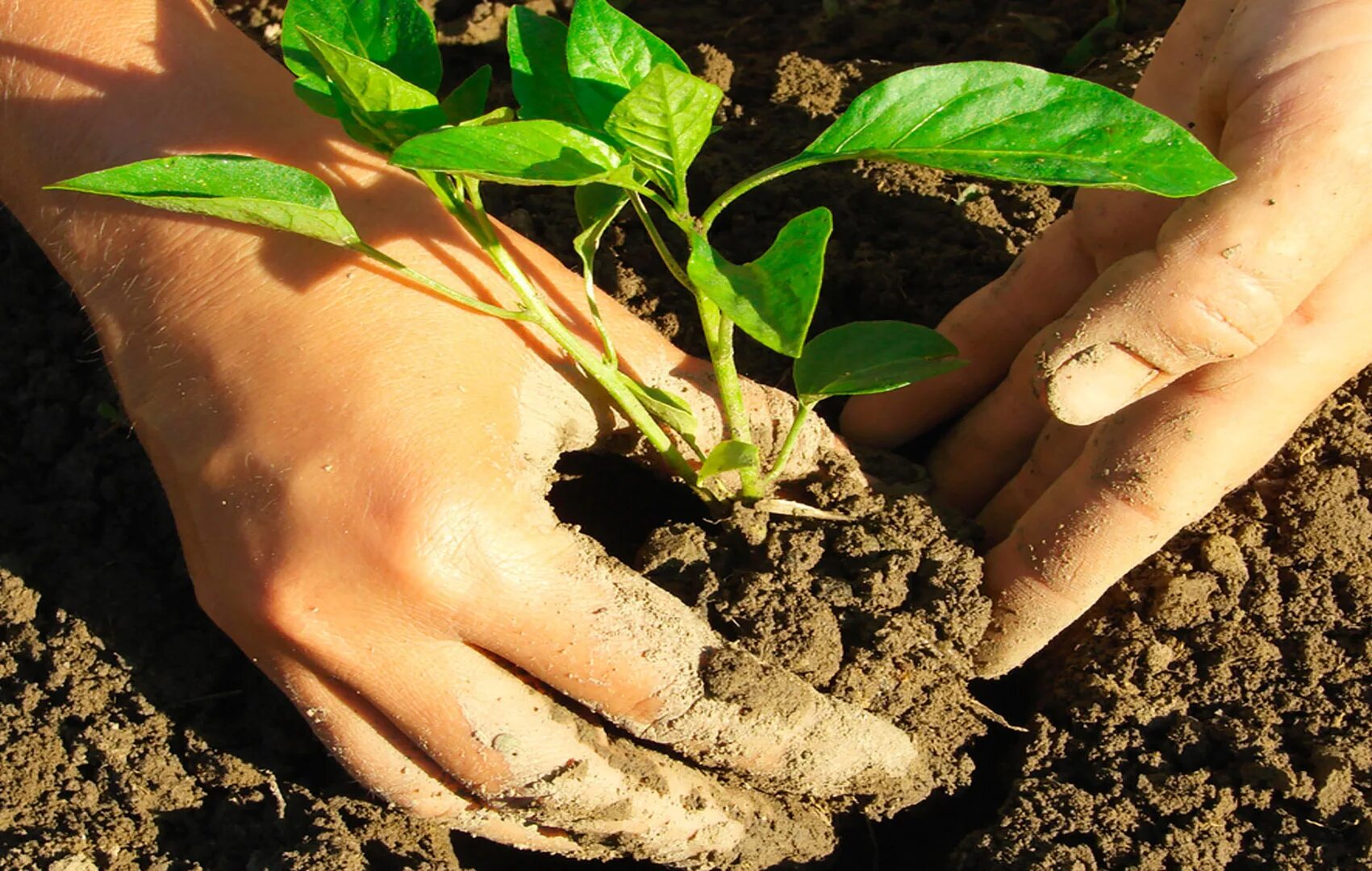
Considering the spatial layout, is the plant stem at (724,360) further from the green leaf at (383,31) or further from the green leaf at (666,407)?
the green leaf at (383,31)

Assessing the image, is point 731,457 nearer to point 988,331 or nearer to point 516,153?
point 516,153

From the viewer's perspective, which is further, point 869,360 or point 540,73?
point 869,360

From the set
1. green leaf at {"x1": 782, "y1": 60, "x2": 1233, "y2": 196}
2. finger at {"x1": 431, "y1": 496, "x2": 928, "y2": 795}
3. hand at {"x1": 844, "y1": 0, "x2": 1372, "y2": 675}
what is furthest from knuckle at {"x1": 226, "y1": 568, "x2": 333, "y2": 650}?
hand at {"x1": 844, "y1": 0, "x2": 1372, "y2": 675}

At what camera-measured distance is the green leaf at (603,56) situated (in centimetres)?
124

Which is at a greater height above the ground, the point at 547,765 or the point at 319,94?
the point at 319,94

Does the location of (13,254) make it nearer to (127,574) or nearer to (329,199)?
(127,574)

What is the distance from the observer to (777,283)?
115 cm

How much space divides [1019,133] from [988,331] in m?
0.71

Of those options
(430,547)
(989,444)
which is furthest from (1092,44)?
(430,547)

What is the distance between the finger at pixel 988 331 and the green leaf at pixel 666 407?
461 mm

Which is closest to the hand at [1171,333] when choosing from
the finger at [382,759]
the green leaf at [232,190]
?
the finger at [382,759]

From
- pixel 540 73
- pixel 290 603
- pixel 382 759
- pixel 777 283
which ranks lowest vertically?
pixel 382 759

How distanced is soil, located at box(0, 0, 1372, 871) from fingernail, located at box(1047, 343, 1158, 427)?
0.32 meters

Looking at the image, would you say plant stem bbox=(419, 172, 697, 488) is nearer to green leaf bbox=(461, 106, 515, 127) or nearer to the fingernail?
green leaf bbox=(461, 106, 515, 127)
